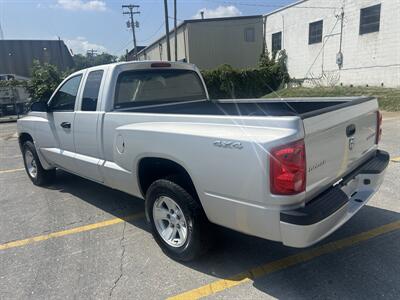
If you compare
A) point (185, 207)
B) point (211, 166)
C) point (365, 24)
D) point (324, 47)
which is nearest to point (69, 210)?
point (185, 207)

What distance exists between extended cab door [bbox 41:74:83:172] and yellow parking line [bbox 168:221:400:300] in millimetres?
2702

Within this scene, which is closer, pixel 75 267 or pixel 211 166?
pixel 211 166

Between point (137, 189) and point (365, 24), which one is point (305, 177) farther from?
point (365, 24)

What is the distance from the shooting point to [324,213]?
242 cm

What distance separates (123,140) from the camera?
→ 3.53 metres

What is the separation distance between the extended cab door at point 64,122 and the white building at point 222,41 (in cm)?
2585

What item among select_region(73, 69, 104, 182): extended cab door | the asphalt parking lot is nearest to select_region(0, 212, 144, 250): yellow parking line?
the asphalt parking lot

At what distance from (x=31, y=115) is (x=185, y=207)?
3.92m

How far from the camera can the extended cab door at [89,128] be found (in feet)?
13.2

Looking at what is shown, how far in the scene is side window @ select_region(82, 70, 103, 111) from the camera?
412 centimetres

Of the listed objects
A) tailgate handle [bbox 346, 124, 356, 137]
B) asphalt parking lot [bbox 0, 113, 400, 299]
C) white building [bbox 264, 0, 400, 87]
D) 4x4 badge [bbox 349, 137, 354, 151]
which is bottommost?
asphalt parking lot [bbox 0, 113, 400, 299]

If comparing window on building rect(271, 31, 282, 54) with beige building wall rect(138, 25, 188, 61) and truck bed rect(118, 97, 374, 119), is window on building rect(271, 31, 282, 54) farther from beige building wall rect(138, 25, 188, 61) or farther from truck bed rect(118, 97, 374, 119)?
truck bed rect(118, 97, 374, 119)

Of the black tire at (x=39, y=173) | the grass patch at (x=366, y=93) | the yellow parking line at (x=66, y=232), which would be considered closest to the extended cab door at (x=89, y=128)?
the yellow parking line at (x=66, y=232)

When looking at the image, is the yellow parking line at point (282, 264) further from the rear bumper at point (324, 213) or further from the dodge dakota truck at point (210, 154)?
the rear bumper at point (324, 213)
